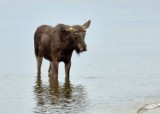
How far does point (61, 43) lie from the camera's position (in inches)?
973

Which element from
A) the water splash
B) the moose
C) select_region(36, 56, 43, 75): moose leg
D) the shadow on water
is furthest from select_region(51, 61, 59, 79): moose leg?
the water splash

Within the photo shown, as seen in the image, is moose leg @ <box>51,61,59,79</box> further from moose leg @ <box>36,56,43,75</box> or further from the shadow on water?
moose leg @ <box>36,56,43,75</box>

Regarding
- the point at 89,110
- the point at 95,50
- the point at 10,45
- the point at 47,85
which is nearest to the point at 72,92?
the point at 47,85

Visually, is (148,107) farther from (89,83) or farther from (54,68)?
(54,68)

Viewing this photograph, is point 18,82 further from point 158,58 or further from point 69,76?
point 158,58

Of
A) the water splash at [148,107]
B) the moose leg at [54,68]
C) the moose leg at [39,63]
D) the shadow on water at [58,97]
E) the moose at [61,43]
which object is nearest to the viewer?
the water splash at [148,107]

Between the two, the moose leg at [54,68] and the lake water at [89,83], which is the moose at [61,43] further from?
the lake water at [89,83]

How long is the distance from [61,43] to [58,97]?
3.78 m

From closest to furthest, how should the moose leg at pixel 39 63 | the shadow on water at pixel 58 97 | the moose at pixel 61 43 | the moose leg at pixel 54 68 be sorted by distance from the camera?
the shadow on water at pixel 58 97 < the moose at pixel 61 43 < the moose leg at pixel 54 68 < the moose leg at pixel 39 63

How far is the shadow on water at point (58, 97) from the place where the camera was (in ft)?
62.5

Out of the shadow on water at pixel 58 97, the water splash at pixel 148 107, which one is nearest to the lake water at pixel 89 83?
the shadow on water at pixel 58 97

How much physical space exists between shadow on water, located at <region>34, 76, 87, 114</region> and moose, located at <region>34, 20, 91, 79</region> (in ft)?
2.66

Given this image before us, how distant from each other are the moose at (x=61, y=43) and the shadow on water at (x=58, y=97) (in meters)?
0.81

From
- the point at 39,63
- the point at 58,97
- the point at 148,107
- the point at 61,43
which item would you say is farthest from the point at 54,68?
the point at 148,107
